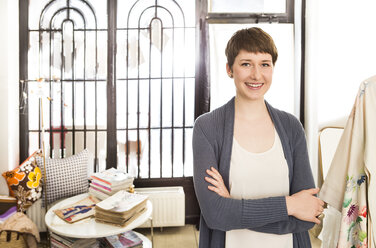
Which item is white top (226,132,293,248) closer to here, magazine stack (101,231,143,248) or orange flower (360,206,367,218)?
orange flower (360,206,367,218)

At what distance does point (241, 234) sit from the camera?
1.12 m

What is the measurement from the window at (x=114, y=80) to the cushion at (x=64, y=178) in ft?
1.13

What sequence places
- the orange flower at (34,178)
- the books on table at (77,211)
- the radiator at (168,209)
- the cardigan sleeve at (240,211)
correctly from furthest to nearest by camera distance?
1. the radiator at (168,209)
2. the orange flower at (34,178)
3. the books on table at (77,211)
4. the cardigan sleeve at (240,211)

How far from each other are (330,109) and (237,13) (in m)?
1.28

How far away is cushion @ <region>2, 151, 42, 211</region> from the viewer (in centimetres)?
256

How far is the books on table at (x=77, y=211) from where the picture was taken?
210 cm

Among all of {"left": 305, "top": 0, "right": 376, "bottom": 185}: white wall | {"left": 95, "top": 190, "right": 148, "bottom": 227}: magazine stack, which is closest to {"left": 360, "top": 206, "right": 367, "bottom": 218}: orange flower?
{"left": 95, "top": 190, "right": 148, "bottom": 227}: magazine stack

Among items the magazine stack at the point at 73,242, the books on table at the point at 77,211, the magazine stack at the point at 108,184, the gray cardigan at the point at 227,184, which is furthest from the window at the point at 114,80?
the gray cardigan at the point at 227,184

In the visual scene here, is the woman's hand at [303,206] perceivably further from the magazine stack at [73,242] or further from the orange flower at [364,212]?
the magazine stack at [73,242]

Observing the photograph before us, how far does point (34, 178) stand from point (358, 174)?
2.47 meters

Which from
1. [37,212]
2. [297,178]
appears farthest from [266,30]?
[37,212]

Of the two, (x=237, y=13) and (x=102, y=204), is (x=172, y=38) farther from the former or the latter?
(x=102, y=204)

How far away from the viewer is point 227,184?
1126 mm

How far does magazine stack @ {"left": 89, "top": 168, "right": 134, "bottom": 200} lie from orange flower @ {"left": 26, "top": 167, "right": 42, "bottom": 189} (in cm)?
57
